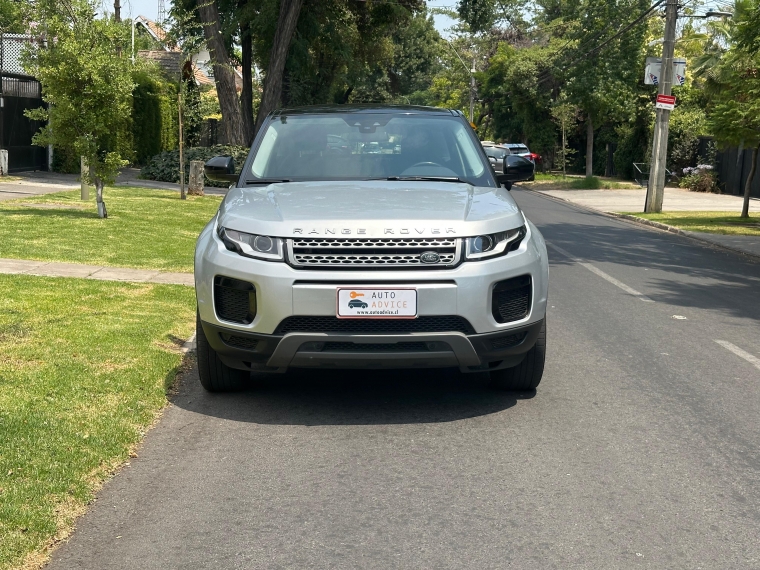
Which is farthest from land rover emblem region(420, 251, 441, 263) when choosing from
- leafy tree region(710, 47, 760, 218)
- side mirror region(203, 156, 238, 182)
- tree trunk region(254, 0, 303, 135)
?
tree trunk region(254, 0, 303, 135)

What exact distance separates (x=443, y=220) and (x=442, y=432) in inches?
44.7

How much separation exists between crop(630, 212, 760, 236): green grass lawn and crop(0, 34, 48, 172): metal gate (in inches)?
621

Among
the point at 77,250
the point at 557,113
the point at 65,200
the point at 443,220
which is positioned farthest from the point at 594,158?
the point at 443,220

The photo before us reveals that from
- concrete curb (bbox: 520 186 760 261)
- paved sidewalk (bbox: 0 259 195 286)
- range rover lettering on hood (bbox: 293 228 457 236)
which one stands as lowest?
concrete curb (bbox: 520 186 760 261)

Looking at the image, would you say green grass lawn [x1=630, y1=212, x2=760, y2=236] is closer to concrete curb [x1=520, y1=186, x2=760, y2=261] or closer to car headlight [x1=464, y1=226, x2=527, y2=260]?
concrete curb [x1=520, y1=186, x2=760, y2=261]

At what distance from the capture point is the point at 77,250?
1198 cm

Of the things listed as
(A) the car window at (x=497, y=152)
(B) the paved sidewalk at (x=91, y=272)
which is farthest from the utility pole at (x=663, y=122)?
(B) the paved sidewalk at (x=91, y=272)

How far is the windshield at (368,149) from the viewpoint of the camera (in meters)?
6.63

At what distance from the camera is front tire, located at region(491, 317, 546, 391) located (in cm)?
596

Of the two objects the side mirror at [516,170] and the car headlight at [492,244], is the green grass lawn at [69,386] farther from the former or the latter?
the side mirror at [516,170]

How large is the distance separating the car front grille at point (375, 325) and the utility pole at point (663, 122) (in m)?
20.8

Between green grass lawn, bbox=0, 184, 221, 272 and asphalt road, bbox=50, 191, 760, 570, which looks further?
green grass lawn, bbox=0, 184, 221, 272

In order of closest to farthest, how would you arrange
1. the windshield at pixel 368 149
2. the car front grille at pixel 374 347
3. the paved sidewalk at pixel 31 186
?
1. the car front grille at pixel 374 347
2. the windshield at pixel 368 149
3. the paved sidewalk at pixel 31 186

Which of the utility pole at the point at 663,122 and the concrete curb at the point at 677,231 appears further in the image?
the utility pole at the point at 663,122
